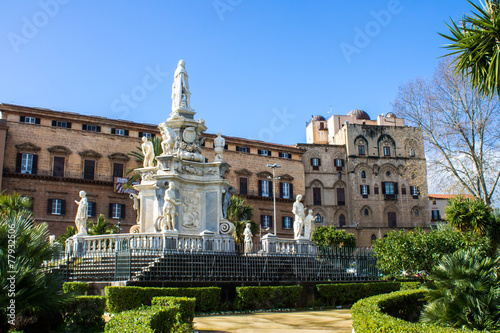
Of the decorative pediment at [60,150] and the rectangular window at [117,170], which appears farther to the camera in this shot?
the rectangular window at [117,170]

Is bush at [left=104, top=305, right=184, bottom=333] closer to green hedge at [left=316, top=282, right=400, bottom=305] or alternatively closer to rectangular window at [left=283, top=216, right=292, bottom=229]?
green hedge at [left=316, top=282, right=400, bottom=305]

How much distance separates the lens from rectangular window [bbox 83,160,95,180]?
4703cm

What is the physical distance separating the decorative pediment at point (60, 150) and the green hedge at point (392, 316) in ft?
128

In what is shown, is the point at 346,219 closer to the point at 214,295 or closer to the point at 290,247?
the point at 290,247

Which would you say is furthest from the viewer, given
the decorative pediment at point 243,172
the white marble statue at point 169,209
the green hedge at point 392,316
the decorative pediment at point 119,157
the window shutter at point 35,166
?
the decorative pediment at point 243,172

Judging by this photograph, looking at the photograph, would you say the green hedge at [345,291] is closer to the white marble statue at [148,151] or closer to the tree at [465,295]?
the tree at [465,295]

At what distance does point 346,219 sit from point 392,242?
41852mm

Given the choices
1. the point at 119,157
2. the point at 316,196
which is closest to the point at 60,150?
the point at 119,157

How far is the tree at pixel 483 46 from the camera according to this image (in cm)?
1205

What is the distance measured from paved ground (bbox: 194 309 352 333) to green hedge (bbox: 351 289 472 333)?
1.29 meters

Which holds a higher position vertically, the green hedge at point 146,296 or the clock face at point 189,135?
the clock face at point 189,135

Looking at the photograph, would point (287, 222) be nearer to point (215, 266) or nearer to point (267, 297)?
point (215, 266)

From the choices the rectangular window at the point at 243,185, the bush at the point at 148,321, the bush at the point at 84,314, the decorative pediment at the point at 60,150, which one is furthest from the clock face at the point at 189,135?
the rectangular window at the point at 243,185

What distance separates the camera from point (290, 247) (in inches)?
843
